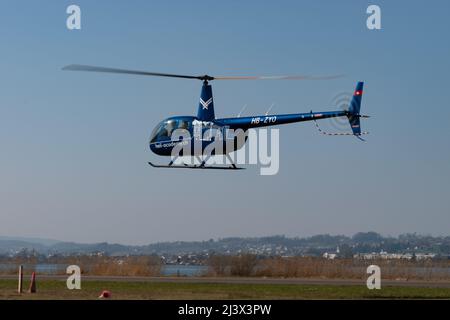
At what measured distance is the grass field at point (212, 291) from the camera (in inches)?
1353

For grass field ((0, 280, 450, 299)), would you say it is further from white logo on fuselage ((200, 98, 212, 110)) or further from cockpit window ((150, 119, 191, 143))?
white logo on fuselage ((200, 98, 212, 110))

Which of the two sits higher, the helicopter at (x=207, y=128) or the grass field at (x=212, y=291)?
the helicopter at (x=207, y=128)

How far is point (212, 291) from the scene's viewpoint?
37.9m

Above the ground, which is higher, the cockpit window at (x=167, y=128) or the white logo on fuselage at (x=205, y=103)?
the white logo on fuselage at (x=205, y=103)

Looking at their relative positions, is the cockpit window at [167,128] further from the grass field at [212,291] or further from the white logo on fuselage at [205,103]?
the grass field at [212,291]

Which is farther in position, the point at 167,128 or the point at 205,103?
the point at 167,128

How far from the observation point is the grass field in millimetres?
34375

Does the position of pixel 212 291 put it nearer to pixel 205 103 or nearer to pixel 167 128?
pixel 167 128

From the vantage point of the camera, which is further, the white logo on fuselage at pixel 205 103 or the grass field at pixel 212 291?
the white logo on fuselage at pixel 205 103

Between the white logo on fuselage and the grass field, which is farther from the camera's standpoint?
the white logo on fuselage

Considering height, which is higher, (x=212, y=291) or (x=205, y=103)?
(x=205, y=103)

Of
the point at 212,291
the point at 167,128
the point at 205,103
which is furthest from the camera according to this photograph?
the point at 167,128

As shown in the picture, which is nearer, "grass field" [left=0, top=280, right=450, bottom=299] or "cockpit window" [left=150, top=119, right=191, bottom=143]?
"grass field" [left=0, top=280, right=450, bottom=299]

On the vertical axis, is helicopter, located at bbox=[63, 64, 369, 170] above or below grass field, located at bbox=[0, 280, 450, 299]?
above
